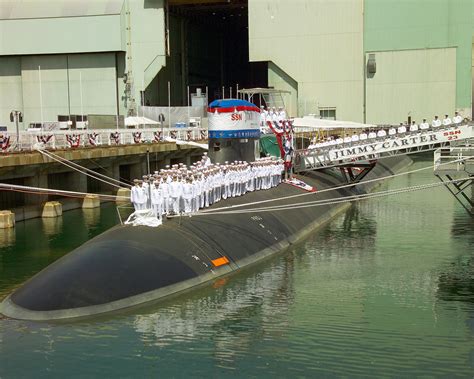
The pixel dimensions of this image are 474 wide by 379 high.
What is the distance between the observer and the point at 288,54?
6172cm

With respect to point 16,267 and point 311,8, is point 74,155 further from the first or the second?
point 311,8

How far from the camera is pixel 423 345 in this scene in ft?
43.9

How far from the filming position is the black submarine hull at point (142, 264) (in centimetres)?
1465

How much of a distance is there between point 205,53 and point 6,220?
5191 centimetres

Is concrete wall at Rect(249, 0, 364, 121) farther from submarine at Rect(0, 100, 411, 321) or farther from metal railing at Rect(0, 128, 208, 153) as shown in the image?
submarine at Rect(0, 100, 411, 321)

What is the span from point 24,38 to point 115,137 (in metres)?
24.8

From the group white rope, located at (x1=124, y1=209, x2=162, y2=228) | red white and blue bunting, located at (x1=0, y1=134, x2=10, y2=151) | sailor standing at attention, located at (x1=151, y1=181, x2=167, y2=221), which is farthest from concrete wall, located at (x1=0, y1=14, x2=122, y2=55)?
white rope, located at (x1=124, y1=209, x2=162, y2=228)

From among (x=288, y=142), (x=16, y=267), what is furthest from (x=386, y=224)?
(x=16, y=267)

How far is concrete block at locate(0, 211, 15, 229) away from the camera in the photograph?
2828cm

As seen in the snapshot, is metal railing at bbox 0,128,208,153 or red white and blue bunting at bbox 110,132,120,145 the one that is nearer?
metal railing at bbox 0,128,208,153

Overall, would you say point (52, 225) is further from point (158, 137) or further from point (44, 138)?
point (158, 137)

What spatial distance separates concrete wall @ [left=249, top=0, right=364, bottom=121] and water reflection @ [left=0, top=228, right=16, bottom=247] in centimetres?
3819

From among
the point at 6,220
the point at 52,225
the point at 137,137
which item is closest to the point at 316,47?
the point at 137,137

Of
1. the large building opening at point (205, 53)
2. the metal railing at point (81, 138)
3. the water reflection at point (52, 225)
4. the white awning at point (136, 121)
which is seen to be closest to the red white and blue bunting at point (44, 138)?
the metal railing at point (81, 138)
